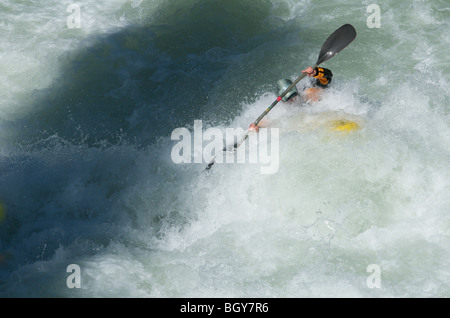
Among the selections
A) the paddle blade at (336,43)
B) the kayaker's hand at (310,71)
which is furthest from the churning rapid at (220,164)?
the kayaker's hand at (310,71)

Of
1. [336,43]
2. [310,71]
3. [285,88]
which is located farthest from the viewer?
[336,43]

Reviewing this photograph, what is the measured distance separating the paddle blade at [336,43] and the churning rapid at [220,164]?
14.6 inches

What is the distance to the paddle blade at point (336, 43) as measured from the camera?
533cm

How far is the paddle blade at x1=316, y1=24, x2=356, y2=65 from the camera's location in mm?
5328

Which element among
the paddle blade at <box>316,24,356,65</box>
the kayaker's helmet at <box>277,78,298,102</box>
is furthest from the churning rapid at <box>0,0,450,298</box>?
the paddle blade at <box>316,24,356,65</box>

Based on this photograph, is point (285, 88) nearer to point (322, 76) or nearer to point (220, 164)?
point (322, 76)

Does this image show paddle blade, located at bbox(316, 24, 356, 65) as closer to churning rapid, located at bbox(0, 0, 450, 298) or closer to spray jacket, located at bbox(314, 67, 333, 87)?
spray jacket, located at bbox(314, 67, 333, 87)

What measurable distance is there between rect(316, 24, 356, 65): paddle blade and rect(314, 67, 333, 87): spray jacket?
16cm

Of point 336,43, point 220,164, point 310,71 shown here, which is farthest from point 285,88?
point 220,164

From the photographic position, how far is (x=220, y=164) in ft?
17.0

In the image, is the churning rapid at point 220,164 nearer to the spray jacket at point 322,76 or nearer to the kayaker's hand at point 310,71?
the spray jacket at point 322,76

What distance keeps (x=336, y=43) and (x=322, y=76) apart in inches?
20.3
